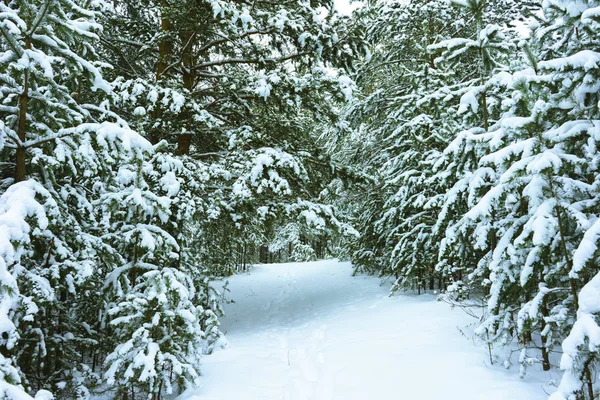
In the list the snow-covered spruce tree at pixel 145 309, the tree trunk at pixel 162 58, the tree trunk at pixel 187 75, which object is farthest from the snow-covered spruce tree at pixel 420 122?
the tree trunk at pixel 162 58

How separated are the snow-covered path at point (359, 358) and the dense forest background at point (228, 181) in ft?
1.45

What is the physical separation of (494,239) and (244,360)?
4.13 meters

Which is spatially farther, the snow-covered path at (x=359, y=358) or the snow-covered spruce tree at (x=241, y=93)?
the snow-covered spruce tree at (x=241, y=93)

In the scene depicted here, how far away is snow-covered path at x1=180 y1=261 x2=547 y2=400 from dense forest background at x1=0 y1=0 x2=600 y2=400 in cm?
44

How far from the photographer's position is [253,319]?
944 centimetres

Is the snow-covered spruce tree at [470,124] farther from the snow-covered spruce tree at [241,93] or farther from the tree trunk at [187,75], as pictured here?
the tree trunk at [187,75]

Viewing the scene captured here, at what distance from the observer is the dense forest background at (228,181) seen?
337 centimetres

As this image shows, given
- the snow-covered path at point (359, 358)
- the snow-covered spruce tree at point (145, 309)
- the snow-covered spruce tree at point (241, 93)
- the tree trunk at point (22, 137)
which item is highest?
the snow-covered spruce tree at point (241, 93)

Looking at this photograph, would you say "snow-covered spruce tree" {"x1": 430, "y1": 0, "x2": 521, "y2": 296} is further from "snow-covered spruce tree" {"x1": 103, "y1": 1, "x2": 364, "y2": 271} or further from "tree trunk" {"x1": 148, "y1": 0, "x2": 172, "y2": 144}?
"tree trunk" {"x1": 148, "y1": 0, "x2": 172, "y2": 144}

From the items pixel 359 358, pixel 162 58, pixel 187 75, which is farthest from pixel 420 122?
pixel 162 58

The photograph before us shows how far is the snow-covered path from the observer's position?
419 cm

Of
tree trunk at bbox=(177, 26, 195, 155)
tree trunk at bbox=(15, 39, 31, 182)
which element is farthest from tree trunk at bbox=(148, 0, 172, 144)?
tree trunk at bbox=(15, 39, 31, 182)

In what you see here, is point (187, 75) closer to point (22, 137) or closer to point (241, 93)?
point (241, 93)

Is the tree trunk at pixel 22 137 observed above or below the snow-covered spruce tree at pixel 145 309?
above
